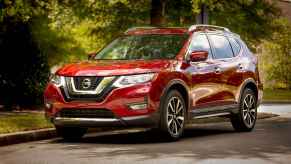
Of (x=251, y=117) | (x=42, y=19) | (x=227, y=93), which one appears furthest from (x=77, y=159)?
(x=42, y=19)

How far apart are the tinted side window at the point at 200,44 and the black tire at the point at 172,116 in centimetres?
106

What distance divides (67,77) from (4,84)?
9837 mm

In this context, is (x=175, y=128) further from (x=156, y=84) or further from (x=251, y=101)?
(x=251, y=101)

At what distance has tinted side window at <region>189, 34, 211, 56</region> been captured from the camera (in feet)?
43.8

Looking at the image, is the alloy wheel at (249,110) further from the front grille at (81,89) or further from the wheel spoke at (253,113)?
the front grille at (81,89)

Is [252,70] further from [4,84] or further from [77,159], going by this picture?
[4,84]

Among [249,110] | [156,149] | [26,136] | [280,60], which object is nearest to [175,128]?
[156,149]

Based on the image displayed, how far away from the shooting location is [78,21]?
25781mm

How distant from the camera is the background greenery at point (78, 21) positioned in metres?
21.6

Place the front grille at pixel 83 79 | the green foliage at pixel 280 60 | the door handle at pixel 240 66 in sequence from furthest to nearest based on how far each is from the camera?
the green foliage at pixel 280 60, the door handle at pixel 240 66, the front grille at pixel 83 79

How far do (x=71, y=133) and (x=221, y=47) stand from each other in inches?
125

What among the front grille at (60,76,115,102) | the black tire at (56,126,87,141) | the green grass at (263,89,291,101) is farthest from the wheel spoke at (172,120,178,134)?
the green grass at (263,89,291,101)

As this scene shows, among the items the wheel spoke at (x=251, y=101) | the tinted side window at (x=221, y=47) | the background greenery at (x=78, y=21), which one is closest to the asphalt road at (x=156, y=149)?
the wheel spoke at (x=251, y=101)

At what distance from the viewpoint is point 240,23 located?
2608 centimetres
